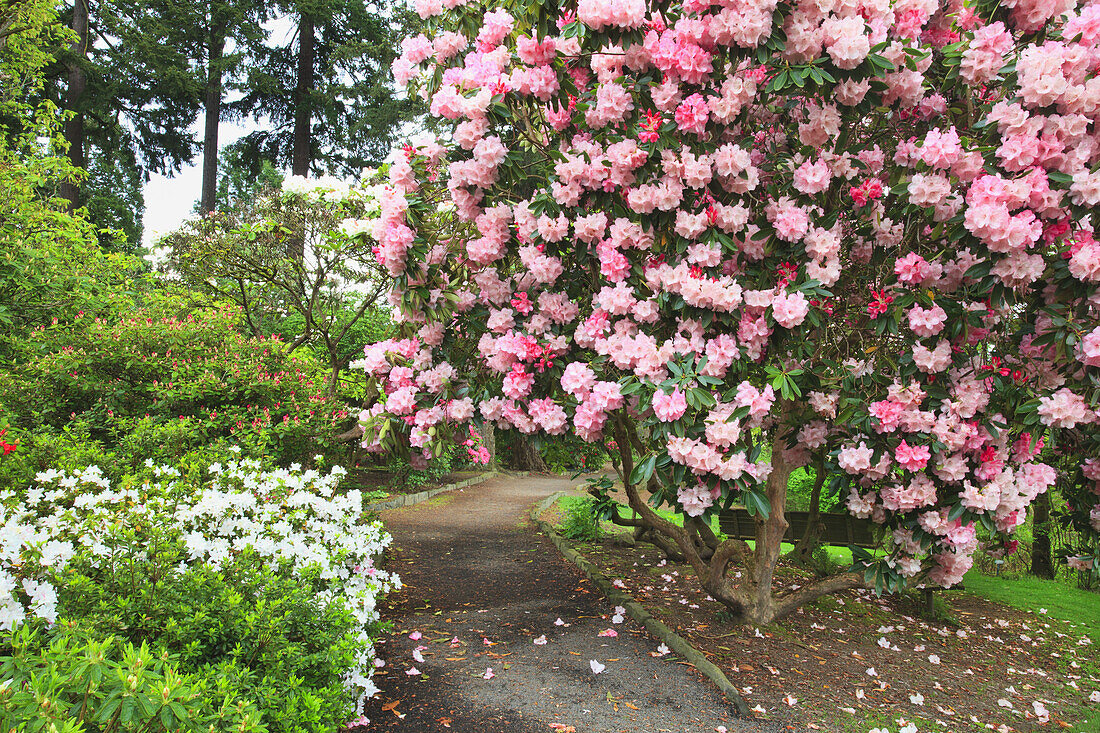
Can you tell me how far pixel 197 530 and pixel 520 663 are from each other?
1.91 metres

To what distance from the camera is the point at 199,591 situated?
93.3 inches

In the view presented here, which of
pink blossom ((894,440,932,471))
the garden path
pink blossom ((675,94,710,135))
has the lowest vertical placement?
the garden path

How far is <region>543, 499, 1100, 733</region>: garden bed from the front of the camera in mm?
3381

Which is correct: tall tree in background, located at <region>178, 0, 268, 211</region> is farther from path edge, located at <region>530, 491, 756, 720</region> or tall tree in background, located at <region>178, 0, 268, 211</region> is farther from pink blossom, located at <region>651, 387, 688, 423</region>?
pink blossom, located at <region>651, 387, 688, 423</region>

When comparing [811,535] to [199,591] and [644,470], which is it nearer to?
[644,470]

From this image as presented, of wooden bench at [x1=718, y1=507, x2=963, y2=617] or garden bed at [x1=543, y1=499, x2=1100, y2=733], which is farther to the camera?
wooden bench at [x1=718, y1=507, x2=963, y2=617]

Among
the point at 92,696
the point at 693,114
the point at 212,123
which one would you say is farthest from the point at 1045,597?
the point at 212,123

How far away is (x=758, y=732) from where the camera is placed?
3.06 m

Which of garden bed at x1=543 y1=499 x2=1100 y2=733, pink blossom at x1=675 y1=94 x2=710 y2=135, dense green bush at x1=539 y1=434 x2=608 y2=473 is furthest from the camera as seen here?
dense green bush at x1=539 y1=434 x2=608 y2=473

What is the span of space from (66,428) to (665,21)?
15.1 feet

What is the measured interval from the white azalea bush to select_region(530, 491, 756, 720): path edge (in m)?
1.83

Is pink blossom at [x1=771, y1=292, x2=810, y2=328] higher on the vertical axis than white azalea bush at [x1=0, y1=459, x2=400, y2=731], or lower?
higher

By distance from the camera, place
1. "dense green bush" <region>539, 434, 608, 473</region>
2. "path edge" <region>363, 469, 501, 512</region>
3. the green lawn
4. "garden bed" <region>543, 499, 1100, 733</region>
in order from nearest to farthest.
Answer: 1. "garden bed" <region>543, 499, 1100, 733</region>
2. "dense green bush" <region>539, 434, 608, 473</region>
3. the green lawn
4. "path edge" <region>363, 469, 501, 512</region>

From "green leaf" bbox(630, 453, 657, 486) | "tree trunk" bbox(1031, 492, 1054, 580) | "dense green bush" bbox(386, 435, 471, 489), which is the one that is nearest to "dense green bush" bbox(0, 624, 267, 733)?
"green leaf" bbox(630, 453, 657, 486)
